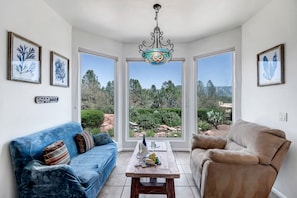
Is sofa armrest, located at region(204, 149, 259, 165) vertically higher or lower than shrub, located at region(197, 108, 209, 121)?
lower

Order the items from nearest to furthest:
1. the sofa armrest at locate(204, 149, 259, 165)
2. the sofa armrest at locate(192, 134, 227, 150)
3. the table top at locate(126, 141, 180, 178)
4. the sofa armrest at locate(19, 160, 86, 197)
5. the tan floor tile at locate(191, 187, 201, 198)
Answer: the sofa armrest at locate(19, 160, 86, 197), the table top at locate(126, 141, 180, 178), the sofa armrest at locate(204, 149, 259, 165), the tan floor tile at locate(191, 187, 201, 198), the sofa armrest at locate(192, 134, 227, 150)

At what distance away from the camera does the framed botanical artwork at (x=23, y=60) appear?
7.29 feet

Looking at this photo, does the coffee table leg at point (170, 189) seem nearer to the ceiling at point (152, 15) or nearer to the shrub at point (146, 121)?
the ceiling at point (152, 15)

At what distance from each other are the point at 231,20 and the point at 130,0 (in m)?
1.88

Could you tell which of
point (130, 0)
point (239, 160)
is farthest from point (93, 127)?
point (239, 160)

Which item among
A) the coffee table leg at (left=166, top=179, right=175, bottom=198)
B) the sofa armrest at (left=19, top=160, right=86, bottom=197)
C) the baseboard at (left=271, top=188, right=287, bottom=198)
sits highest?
the sofa armrest at (left=19, top=160, right=86, bottom=197)

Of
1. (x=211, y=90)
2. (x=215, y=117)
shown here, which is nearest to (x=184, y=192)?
(x=215, y=117)

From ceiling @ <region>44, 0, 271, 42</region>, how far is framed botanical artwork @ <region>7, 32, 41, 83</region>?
0.83m

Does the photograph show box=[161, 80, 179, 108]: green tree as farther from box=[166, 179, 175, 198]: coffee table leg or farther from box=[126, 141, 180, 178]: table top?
box=[166, 179, 175, 198]: coffee table leg

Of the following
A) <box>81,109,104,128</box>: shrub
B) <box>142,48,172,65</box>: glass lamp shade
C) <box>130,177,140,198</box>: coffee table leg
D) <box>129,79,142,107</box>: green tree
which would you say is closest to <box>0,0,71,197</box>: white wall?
<box>81,109,104,128</box>: shrub

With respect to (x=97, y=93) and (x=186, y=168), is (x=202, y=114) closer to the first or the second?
(x=186, y=168)

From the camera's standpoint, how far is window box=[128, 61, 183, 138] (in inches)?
197

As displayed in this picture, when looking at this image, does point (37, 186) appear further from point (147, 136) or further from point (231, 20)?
point (231, 20)

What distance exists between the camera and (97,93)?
4453 millimetres
